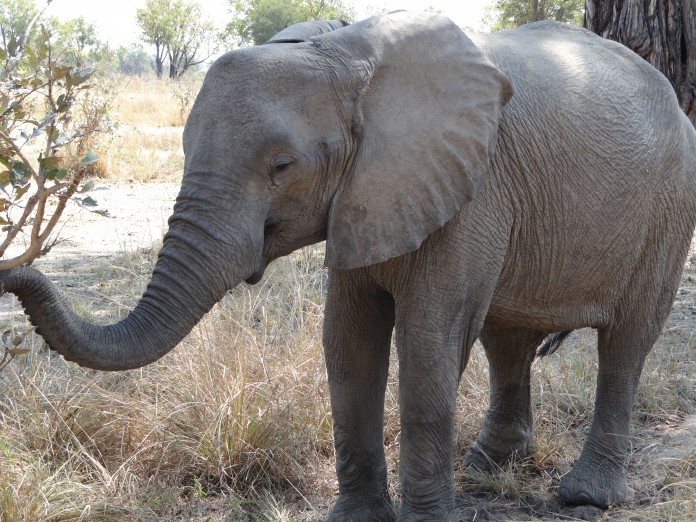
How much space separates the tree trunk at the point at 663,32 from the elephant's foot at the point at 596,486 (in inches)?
115

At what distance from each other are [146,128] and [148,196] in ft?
20.0

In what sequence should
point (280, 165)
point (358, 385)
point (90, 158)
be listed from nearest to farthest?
point (90, 158) → point (280, 165) → point (358, 385)

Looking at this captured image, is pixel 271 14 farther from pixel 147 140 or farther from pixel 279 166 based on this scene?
pixel 279 166

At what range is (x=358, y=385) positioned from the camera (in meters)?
3.80

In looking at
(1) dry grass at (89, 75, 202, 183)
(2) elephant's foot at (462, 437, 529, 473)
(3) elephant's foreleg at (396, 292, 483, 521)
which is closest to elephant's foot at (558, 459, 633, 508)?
(2) elephant's foot at (462, 437, 529, 473)

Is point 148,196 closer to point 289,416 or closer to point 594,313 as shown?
point 289,416

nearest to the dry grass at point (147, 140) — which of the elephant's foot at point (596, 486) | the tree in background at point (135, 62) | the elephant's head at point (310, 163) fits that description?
the elephant's foot at point (596, 486)

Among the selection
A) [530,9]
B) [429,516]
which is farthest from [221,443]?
[530,9]

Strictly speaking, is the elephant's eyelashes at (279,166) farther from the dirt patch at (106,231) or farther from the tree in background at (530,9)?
the tree in background at (530,9)

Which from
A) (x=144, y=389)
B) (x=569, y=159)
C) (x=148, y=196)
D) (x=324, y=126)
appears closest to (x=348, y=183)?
(x=324, y=126)

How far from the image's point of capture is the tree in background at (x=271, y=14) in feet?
112

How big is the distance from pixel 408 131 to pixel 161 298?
97 cm

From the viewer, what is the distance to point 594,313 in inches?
159

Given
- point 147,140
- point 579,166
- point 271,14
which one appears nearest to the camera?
point 579,166
